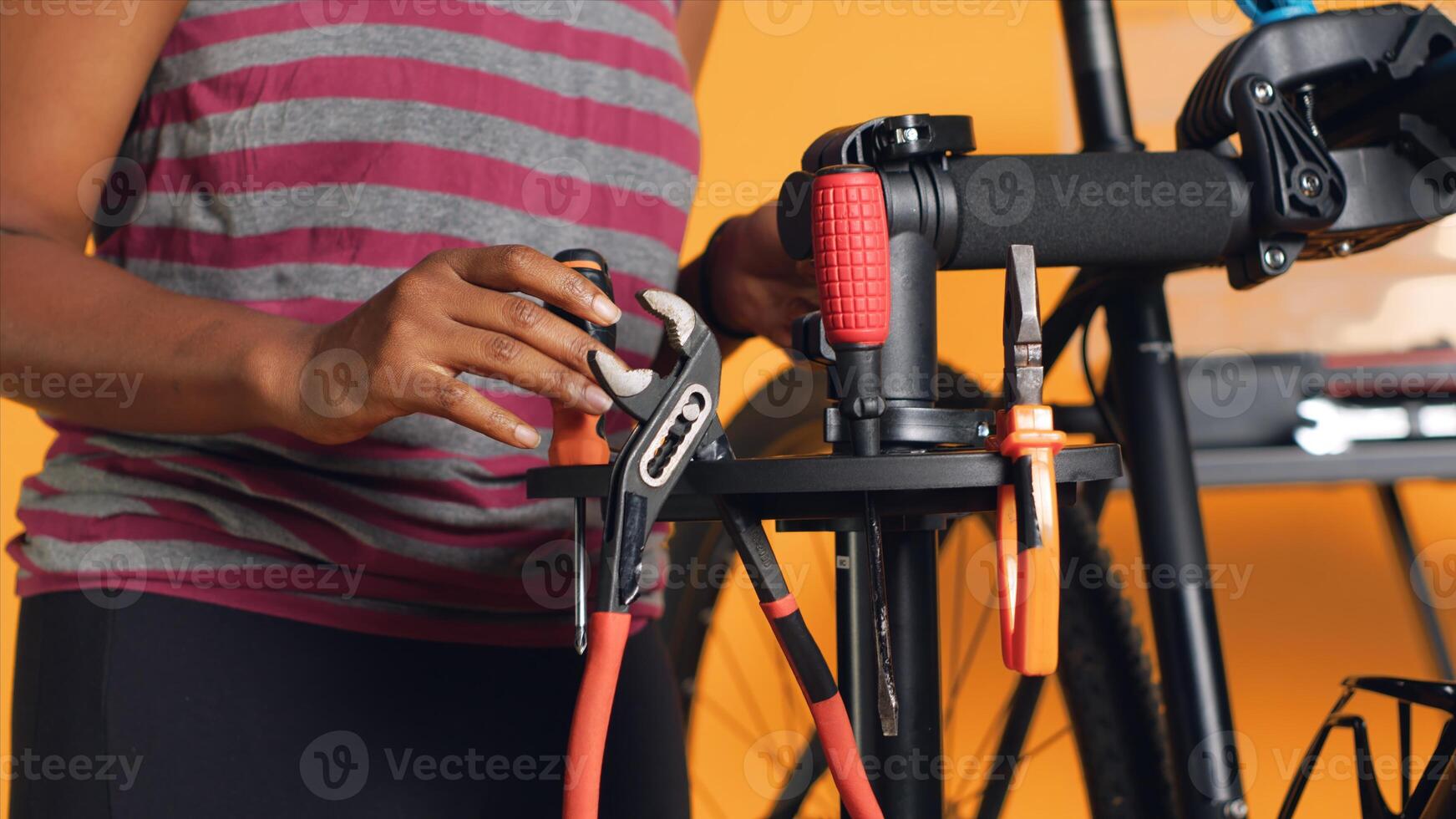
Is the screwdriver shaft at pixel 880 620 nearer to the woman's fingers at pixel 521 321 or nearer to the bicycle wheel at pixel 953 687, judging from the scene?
the woman's fingers at pixel 521 321

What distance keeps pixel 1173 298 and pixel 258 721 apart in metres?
1.25

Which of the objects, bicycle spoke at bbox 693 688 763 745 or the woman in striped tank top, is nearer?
the woman in striped tank top

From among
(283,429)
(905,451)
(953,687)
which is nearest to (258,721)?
(283,429)

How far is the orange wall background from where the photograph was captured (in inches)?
57.4

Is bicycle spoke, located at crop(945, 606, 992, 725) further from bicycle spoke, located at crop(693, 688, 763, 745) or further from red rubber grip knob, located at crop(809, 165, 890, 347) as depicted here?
red rubber grip knob, located at crop(809, 165, 890, 347)

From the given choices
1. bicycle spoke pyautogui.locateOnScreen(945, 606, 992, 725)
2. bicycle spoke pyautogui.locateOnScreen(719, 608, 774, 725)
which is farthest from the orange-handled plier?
bicycle spoke pyautogui.locateOnScreen(719, 608, 774, 725)

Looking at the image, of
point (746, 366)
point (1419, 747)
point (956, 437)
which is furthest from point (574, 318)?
point (1419, 747)

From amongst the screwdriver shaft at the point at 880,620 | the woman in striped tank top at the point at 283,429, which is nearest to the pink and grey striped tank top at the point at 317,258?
the woman in striped tank top at the point at 283,429

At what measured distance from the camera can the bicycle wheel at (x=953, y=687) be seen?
0.83 m

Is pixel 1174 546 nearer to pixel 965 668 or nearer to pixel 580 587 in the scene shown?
pixel 580 587

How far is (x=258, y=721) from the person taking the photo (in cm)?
60

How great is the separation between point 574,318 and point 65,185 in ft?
0.96

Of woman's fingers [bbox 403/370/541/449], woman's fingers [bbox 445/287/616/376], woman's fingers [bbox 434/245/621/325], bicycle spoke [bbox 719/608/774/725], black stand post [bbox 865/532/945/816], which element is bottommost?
black stand post [bbox 865/532/945/816]

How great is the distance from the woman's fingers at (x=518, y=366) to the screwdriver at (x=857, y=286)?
0.09 meters
